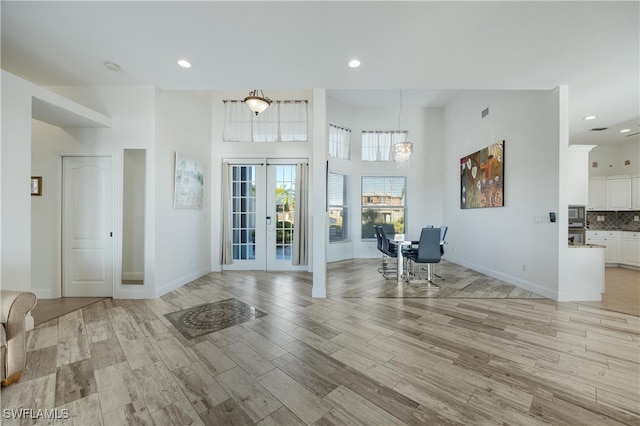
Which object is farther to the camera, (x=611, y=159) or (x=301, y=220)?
(x=611, y=159)

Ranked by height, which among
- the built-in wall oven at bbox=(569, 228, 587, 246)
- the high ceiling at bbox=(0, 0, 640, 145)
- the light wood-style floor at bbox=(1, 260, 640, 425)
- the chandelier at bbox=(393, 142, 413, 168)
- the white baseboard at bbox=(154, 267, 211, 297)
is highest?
the high ceiling at bbox=(0, 0, 640, 145)

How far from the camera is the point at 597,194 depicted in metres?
6.43

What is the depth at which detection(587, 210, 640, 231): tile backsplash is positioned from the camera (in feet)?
20.3

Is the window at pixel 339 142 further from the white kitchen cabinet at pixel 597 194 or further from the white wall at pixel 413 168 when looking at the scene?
the white kitchen cabinet at pixel 597 194

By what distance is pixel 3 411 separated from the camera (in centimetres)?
156

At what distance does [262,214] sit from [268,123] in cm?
203

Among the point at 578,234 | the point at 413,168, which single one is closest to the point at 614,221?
the point at 578,234

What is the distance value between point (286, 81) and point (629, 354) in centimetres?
476

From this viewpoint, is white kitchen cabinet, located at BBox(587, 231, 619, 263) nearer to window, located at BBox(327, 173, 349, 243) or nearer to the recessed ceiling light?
window, located at BBox(327, 173, 349, 243)

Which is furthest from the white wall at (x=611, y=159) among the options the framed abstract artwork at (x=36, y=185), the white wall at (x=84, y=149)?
the framed abstract artwork at (x=36, y=185)

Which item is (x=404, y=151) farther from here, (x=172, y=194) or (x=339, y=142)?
(x=172, y=194)

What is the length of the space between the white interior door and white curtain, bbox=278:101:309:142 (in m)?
3.19

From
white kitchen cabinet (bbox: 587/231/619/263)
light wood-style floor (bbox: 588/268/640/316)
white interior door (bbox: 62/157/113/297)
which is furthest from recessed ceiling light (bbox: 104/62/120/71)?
white kitchen cabinet (bbox: 587/231/619/263)

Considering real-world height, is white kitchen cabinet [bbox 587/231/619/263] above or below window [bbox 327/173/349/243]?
below
